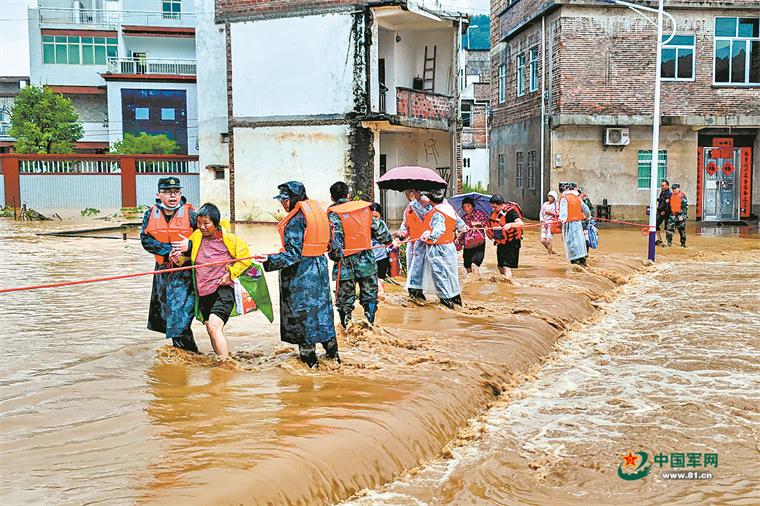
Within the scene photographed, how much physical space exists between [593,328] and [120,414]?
22.5 feet

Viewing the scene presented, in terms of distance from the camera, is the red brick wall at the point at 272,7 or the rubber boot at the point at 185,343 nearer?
the rubber boot at the point at 185,343

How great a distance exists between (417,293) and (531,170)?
18689 mm

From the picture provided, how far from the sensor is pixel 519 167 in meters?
30.2

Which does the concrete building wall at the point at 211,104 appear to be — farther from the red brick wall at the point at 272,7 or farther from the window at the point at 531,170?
the window at the point at 531,170

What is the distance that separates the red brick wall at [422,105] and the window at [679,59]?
22.3 feet

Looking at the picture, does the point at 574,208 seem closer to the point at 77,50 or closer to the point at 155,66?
the point at 155,66

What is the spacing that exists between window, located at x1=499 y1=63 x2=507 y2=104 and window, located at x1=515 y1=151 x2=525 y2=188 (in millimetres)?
2808

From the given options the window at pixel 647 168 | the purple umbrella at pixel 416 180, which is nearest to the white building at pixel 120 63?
the window at pixel 647 168

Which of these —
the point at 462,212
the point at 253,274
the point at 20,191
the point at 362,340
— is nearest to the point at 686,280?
the point at 462,212

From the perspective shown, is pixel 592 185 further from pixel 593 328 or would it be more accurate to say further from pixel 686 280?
pixel 593 328

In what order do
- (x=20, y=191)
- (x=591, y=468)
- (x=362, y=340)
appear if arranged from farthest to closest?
(x=20, y=191) → (x=362, y=340) → (x=591, y=468)

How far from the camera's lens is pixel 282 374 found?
24.2 feet

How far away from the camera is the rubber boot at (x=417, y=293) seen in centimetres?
1083

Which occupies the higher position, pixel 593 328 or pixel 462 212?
pixel 462 212
